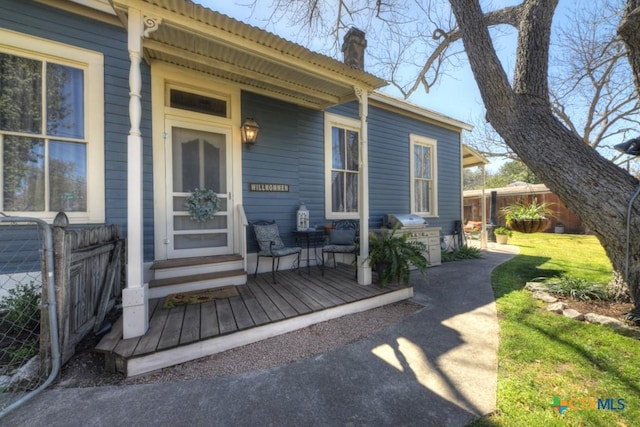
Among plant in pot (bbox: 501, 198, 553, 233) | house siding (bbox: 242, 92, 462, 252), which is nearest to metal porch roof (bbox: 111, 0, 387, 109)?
house siding (bbox: 242, 92, 462, 252)

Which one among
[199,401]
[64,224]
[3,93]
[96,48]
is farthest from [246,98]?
[199,401]

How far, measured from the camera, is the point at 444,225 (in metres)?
7.07

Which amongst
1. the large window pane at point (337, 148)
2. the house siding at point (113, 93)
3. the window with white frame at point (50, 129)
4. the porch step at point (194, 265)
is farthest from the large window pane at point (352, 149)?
the window with white frame at point (50, 129)

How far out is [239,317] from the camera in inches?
97.3

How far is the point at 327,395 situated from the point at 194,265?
239 cm

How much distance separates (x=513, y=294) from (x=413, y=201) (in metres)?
3.11

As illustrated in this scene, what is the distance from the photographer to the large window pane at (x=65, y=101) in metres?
2.92

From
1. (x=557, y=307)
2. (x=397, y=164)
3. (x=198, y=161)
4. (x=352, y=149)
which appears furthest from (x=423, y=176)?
(x=198, y=161)

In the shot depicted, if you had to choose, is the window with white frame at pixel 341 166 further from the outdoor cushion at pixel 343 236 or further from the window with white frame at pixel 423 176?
the window with white frame at pixel 423 176

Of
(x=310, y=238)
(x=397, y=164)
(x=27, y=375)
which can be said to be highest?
(x=397, y=164)

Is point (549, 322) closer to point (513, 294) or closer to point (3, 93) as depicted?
point (513, 294)

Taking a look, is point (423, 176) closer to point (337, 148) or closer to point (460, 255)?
point (460, 255)

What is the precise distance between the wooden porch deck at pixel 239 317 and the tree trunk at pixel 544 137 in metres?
2.22

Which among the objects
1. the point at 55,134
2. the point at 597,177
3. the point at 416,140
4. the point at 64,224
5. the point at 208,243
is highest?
the point at 416,140
